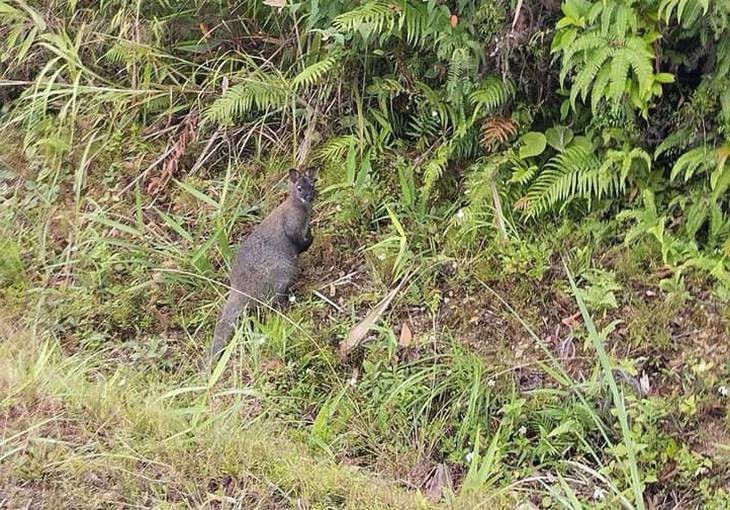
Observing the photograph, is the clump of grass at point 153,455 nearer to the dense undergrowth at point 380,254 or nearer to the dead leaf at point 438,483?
the dense undergrowth at point 380,254

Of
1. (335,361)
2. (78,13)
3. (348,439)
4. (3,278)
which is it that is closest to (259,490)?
(348,439)

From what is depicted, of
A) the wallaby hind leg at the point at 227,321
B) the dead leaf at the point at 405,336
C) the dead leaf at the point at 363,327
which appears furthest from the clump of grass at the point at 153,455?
the dead leaf at the point at 405,336

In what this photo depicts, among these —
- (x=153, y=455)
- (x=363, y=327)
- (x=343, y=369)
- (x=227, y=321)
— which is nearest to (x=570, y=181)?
(x=363, y=327)

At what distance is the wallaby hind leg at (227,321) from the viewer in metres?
4.82

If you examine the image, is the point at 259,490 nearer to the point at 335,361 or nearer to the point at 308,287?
the point at 335,361

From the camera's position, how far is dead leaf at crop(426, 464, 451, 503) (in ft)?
12.9

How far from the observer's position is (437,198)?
5.30 meters

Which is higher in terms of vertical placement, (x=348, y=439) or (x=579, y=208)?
(x=579, y=208)

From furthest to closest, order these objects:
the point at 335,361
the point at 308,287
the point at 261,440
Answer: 1. the point at 308,287
2. the point at 335,361
3. the point at 261,440

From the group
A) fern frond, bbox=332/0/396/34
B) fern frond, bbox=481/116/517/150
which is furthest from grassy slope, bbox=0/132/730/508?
fern frond, bbox=332/0/396/34

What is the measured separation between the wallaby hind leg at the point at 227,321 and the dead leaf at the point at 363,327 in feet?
1.99

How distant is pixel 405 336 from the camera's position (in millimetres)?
4711

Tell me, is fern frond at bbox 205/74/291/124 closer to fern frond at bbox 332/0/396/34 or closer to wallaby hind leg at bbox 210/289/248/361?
fern frond at bbox 332/0/396/34

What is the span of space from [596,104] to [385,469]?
6.38 ft
